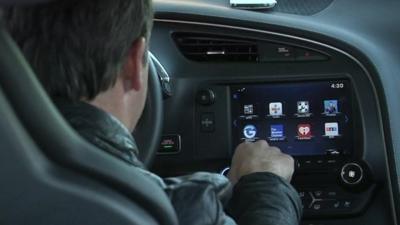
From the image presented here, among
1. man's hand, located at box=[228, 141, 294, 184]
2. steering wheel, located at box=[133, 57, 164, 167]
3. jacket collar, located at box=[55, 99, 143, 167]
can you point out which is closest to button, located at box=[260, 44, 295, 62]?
steering wheel, located at box=[133, 57, 164, 167]

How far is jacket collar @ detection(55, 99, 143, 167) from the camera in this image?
111 cm

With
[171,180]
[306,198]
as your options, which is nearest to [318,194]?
[306,198]

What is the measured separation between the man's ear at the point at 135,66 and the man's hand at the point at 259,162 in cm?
50

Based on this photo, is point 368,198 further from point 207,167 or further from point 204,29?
point 204,29

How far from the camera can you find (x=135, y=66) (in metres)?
1.25

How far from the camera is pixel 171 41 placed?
8.69ft

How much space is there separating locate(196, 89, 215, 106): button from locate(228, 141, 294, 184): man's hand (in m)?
0.70

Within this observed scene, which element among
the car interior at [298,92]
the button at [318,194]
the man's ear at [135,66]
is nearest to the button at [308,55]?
the car interior at [298,92]

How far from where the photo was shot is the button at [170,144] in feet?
8.53

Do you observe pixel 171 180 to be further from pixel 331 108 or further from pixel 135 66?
pixel 331 108

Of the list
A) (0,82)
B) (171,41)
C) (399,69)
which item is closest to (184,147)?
(171,41)

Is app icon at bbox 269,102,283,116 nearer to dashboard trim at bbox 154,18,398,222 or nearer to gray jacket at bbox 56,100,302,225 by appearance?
dashboard trim at bbox 154,18,398,222

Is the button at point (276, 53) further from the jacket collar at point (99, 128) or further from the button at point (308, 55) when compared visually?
the jacket collar at point (99, 128)

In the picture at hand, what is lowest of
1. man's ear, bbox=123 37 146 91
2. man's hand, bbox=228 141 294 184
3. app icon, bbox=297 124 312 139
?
man's hand, bbox=228 141 294 184
